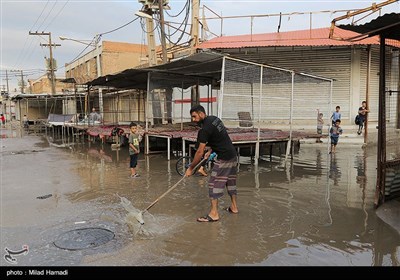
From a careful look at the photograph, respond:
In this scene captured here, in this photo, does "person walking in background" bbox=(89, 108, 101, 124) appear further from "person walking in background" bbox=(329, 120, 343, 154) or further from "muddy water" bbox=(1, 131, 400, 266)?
"person walking in background" bbox=(329, 120, 343, 154)

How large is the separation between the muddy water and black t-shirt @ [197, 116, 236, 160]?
1.05 metres

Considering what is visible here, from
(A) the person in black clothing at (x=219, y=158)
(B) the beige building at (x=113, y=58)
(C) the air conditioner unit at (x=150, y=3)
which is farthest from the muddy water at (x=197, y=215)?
(B) the beige building at (x=113, y=58)

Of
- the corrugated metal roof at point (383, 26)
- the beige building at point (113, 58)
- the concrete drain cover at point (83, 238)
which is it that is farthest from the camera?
the beige building at point (113, 58)

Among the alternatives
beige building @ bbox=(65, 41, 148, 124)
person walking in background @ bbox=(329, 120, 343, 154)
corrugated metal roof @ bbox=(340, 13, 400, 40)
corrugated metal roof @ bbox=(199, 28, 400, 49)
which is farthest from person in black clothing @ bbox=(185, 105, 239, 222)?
beige building @ bbox=(65, 41, 148, 124)

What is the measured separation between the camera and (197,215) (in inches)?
221

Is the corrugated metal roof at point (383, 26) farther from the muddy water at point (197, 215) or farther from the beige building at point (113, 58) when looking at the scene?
the beige building at point (113, 58)

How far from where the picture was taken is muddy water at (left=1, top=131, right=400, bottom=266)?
4.05 meters

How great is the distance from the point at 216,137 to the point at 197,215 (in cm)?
137

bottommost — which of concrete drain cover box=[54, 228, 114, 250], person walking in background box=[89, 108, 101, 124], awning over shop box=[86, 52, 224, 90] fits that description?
concrete drain cover box=[54, 228, 114, 250]

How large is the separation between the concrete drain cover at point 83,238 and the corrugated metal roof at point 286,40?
518 inches

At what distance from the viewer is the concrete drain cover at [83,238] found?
4.36 metres

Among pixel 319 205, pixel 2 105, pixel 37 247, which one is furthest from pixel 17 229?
pixel 2 105

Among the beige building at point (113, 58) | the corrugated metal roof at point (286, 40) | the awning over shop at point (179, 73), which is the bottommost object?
the awning over shop at point (179, 73)
